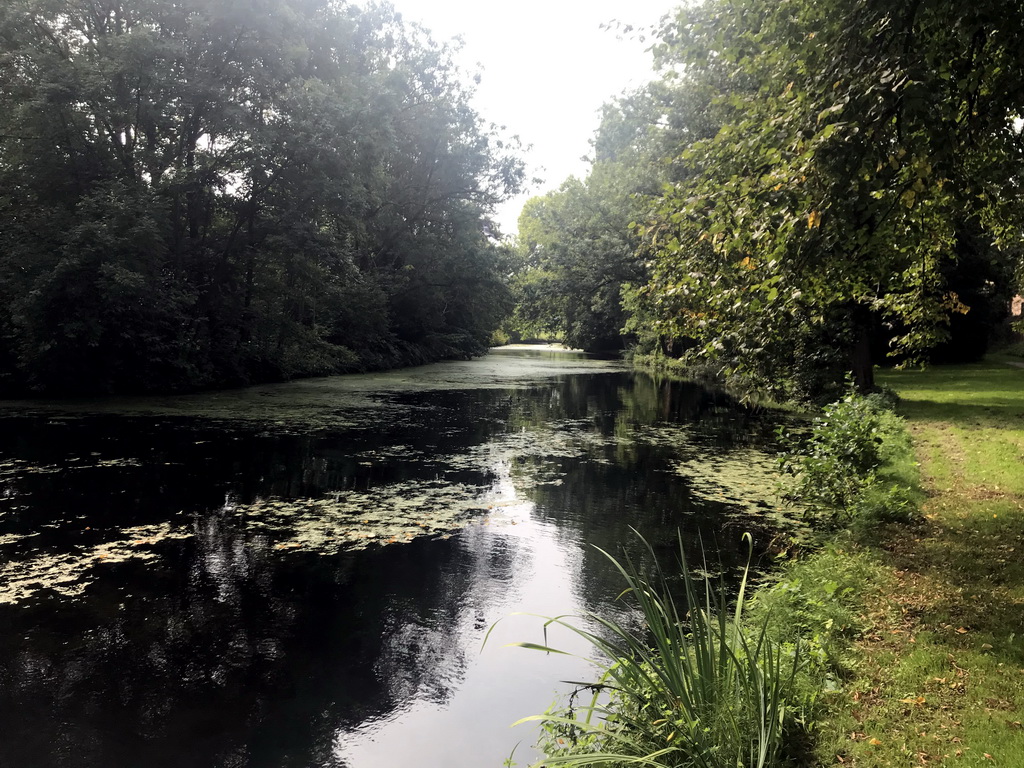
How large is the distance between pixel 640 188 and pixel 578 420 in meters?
12.0

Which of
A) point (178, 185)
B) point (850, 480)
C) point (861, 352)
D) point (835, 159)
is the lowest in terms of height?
point (850, 480)

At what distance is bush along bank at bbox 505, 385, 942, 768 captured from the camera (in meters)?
3.15

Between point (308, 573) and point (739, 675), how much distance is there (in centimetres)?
430

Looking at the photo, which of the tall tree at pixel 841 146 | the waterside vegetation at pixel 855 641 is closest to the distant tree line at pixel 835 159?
the tall tree at pixel 841 146

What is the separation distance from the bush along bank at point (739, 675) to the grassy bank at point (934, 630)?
0.09 feet

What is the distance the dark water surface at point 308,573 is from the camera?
3.97 meters

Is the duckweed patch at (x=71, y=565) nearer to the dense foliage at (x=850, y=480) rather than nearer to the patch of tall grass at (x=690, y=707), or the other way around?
the patch of tall grass at (x=690, y=707)

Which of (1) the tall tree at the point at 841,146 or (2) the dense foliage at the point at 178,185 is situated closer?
(1) the tall tree at the point at 841,146

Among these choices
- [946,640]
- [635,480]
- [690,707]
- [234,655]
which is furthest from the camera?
[635,480]

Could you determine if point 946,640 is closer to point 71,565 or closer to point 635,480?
point 635,480

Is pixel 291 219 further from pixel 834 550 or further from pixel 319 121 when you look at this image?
pixel 834 550

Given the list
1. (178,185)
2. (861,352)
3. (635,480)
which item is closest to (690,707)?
(635,480)

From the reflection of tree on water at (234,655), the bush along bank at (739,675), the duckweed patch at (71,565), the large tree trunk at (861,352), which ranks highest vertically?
the large tree trunk at (861,352)

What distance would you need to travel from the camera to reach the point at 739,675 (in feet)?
10.6
